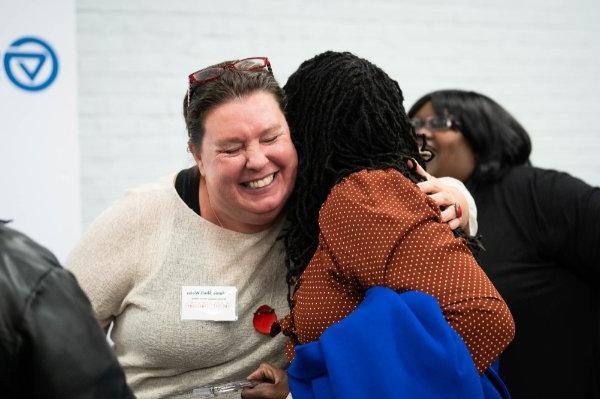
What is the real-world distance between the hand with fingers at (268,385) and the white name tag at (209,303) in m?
0.14

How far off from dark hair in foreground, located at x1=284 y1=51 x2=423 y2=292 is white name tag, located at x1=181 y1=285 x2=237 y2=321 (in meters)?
0.16

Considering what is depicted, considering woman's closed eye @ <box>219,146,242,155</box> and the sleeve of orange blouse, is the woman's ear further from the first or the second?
the sleeve of orange blouse

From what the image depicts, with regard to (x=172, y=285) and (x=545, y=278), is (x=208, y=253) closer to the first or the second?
(x=172, y=285)

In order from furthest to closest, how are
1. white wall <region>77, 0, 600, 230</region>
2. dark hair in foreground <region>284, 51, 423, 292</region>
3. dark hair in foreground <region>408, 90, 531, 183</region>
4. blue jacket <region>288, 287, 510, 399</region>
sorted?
white wall <region>77, 0, 600, 230</region>, dark hair in foreground <region>408, 90, 531, 183</region>, dark hair in foreground <region>284, 51, 423, 292</region>, blue jacket <region>288, 287, 510, 399</region>

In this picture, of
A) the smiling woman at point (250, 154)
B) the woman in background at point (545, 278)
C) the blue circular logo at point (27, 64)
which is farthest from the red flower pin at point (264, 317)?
the blue circular logo at point (27, 64)

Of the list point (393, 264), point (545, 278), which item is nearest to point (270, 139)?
point (393, 264)

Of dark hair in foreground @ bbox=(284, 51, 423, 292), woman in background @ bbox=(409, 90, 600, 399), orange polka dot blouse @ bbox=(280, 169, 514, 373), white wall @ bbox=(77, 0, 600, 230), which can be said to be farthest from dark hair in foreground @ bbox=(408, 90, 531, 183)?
orange polka dot blouse @ bbox=(280, 169, 514, 373)

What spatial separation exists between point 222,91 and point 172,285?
18.3 inches

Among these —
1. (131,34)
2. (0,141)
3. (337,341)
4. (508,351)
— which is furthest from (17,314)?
(131,34)

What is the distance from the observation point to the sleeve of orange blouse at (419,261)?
122cm

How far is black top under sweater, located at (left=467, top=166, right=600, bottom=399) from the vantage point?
7.80 feet

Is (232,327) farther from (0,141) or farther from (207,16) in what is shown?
(207,16)

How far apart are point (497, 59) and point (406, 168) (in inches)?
105

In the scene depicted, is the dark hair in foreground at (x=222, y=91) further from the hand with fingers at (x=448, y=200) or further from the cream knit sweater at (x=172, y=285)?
the hand with fingers at (x=448, y=200)
